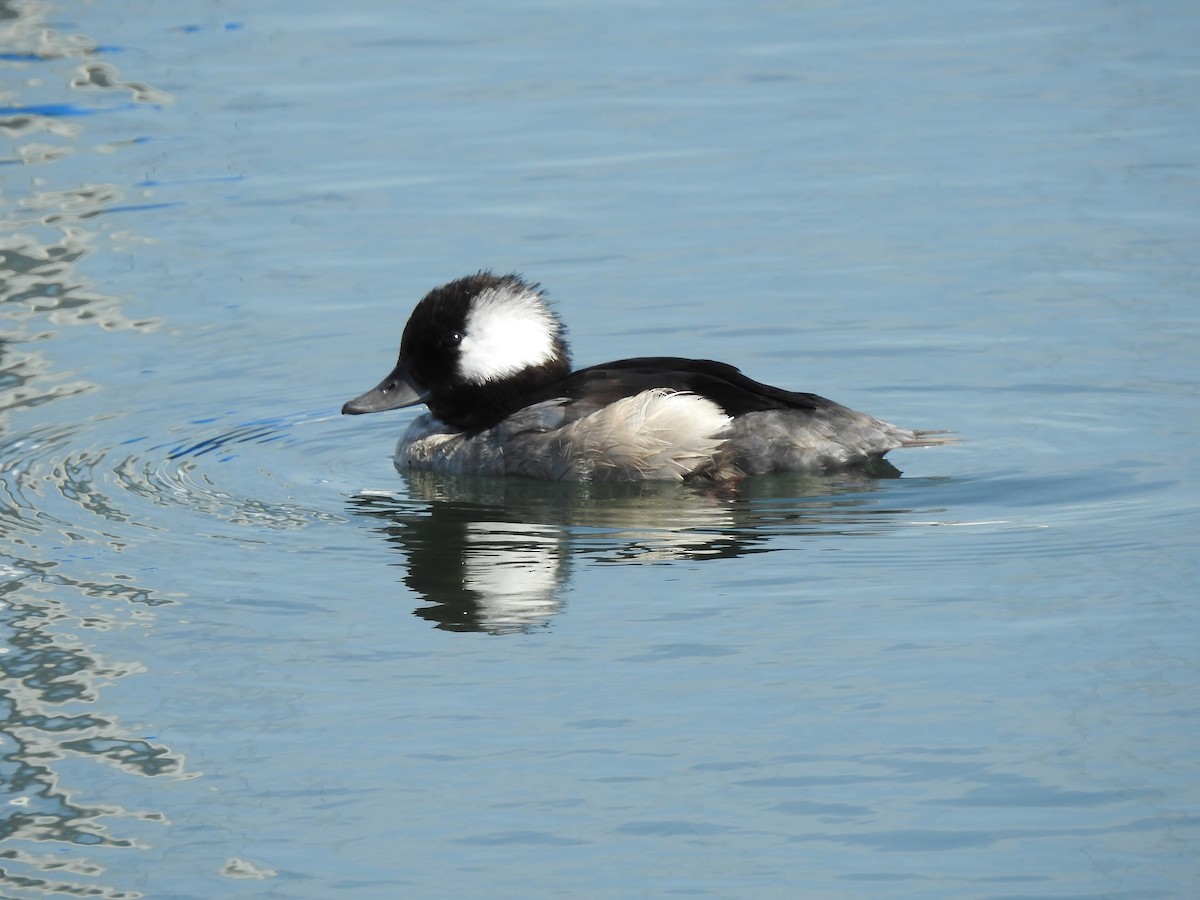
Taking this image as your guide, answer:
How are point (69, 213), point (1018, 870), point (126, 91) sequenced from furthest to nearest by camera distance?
point (126, 91)
point (69, 213)
point (1018, 870)

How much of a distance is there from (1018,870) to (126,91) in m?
13.5

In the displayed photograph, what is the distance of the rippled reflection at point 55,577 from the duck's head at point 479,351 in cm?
150

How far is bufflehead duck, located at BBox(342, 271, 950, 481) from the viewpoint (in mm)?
9359

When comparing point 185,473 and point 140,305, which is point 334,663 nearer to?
point 185,473

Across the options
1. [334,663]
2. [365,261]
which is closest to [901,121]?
[365,261]

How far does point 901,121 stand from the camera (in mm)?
15484

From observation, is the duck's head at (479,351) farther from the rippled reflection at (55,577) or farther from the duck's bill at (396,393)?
the rippled reflection at (55,577)

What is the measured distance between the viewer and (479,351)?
10125 mm

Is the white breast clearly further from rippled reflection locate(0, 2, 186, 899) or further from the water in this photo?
rippled reflection locate(0, 2, 186, 899)

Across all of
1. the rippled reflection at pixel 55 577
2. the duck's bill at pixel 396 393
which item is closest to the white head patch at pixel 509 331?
the duck's bill at pixel 396 393

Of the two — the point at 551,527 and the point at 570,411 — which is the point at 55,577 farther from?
the point at 570,411

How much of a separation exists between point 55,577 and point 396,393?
7.59ft

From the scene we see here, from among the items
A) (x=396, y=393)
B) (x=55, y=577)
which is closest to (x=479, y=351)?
(x=396, y=393)

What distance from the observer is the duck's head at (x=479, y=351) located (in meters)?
10.1
